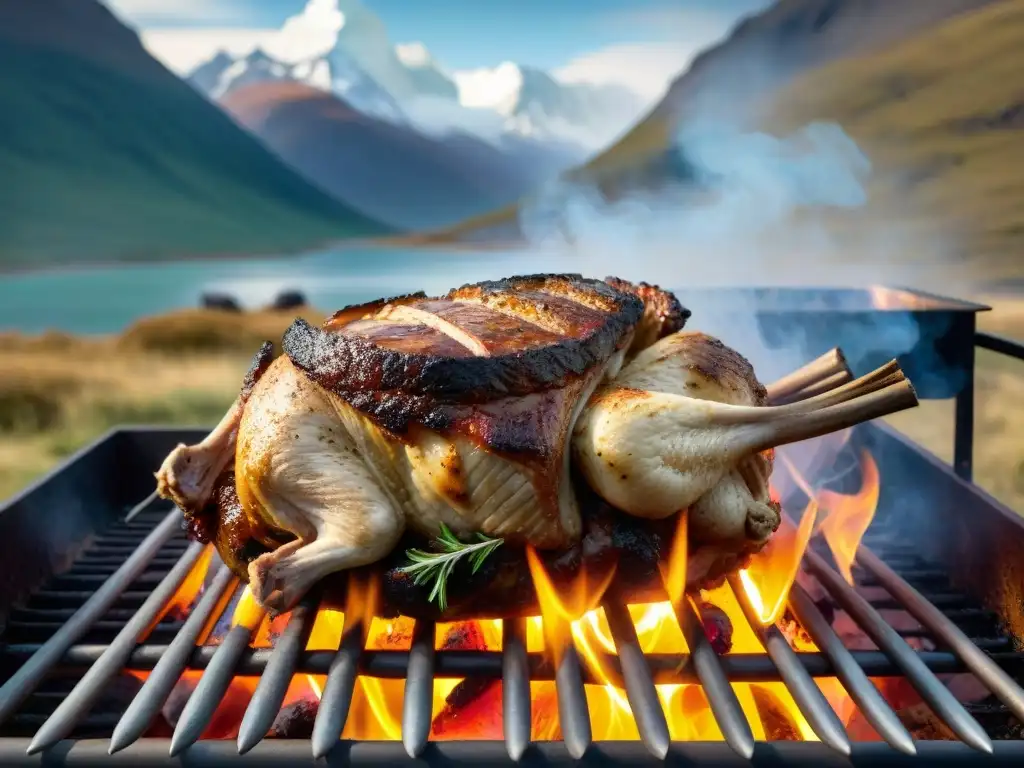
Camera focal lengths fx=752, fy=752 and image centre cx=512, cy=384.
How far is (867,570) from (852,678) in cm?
79

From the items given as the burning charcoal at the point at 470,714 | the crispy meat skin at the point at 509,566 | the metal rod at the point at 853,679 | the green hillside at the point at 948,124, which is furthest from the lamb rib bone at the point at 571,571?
the green hillside at the point at 948,124

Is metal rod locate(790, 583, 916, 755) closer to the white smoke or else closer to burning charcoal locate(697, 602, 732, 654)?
burning charcoal locate(697, 602, 732, 654)

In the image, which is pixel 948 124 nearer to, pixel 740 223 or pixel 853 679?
pixel 740 223

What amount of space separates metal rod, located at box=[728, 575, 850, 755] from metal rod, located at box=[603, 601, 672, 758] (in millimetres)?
298

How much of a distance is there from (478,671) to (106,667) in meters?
0.88

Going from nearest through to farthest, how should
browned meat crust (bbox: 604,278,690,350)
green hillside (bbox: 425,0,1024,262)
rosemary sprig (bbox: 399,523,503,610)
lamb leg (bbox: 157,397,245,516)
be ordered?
rosemary sprig (bbox: 399,523,503,610) → lamb leg (bbox: 157,397,245,516) → browned meat crust (bbox: 604,278,690,350) → green hillside (bbox: 425,0,1024,262)

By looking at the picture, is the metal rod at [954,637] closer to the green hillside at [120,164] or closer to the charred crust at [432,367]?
the charred crust at [432,367]

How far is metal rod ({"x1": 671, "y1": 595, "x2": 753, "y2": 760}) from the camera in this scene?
146cm

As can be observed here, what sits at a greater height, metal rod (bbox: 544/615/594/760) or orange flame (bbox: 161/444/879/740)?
metal rod (bbox: 544/615/594/760)

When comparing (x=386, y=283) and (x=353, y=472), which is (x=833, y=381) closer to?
(x=353, y=472)

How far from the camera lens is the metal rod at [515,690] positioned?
1.48 metres

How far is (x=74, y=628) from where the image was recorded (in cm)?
201

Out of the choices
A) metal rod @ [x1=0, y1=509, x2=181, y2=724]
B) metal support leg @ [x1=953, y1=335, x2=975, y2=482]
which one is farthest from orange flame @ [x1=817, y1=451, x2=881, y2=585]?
metal rod @ [x1=0, y1=509, x2=181, y2=724]

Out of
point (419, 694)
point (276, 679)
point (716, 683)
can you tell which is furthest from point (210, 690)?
point (716, 683)
